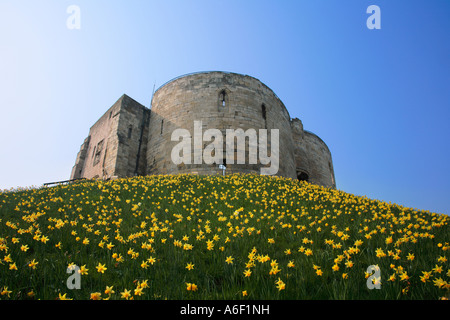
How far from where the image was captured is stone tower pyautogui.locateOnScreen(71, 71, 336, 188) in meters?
17.3

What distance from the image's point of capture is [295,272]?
10.2 ft

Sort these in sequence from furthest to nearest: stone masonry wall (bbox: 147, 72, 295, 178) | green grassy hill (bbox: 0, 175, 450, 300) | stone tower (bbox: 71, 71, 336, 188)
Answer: stone masonry wall (bbox: 147, 72, 295, 178) < stone tower (bbox: 71, 71, 336, 188) < green grassy hill (bbox: 0, 175, 450, 300)

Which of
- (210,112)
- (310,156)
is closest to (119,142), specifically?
(210,112)

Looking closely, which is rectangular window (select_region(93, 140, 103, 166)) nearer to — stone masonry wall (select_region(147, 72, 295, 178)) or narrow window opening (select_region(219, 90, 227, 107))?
stone masonry wall (select_region(147, 72, 295, 178))


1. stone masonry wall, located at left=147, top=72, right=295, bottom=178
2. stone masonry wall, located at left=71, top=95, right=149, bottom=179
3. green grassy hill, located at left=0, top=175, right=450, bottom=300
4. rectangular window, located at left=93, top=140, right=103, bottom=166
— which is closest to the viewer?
green grassy hill, located at left=0, top=175, right=450, bottom=300

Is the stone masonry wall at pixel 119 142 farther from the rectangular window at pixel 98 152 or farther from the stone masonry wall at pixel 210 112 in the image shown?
the stone masonry wall at pixel 210 112

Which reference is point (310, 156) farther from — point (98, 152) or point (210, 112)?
point (98, 152)

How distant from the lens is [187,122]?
17875 mm

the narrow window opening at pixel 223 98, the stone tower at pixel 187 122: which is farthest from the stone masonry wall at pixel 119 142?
the narrow window opening at pixel 223 98

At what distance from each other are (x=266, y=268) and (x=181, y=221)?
2917mm

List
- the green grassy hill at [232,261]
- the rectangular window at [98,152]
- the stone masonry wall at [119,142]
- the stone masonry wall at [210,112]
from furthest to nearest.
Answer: the rectangular window at [98,152]
the stone masonry wall at [119,142]
the stone masonry wall at [210,112]
the green grassy hill at [232,261]

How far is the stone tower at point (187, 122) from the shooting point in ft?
56.8

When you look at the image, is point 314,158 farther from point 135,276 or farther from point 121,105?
point 135,276

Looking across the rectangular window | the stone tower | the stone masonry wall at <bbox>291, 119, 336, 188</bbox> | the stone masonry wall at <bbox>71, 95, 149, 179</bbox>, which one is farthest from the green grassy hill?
the stone masonry wall at <bbox>291, 119, 336, 188</bbox>
